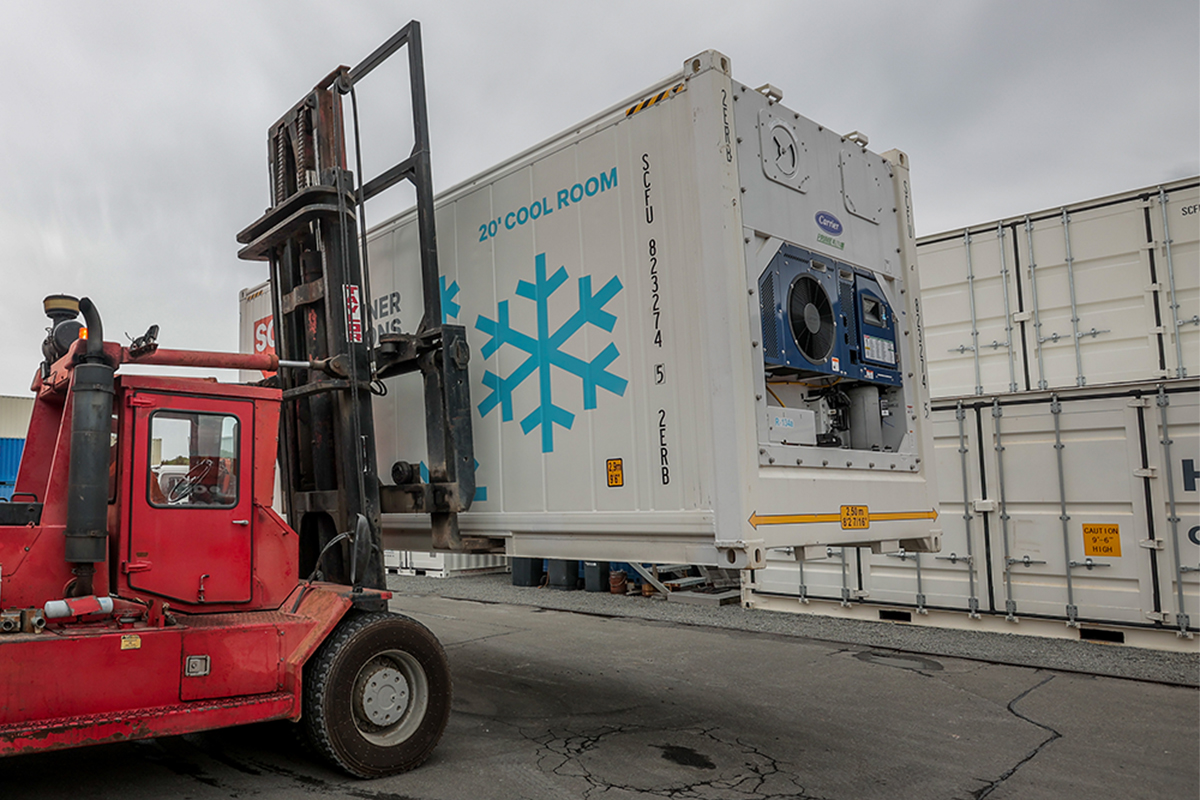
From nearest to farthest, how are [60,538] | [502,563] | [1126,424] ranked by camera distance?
[60,538]
[1126,424]
[502,563]

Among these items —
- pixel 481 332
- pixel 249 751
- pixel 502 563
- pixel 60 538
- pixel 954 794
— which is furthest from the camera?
pixel 502 563

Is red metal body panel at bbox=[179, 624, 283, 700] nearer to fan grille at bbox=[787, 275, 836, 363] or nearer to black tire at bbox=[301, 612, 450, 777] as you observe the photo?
black tire at bbox=[301, 612, 450, 777]

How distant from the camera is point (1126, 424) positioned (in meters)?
8.57

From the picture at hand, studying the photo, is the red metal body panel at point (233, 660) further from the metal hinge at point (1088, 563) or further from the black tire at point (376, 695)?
the metal hinge at point (1088, 563)

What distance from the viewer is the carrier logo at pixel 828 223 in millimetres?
5555

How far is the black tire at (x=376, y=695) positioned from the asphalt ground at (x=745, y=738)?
0.17 m

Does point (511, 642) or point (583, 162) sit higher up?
point (583, 162)

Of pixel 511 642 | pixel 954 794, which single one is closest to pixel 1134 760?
pixel 954 794

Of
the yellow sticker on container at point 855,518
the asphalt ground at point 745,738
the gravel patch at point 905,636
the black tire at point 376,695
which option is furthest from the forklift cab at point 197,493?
the gravel patch at point 905,636

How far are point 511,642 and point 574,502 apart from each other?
5.15 m

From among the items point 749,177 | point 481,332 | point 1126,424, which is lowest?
point 1126,424

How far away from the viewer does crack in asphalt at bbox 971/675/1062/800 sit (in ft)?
15.4

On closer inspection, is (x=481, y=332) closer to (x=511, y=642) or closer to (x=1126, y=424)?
(x=511, y=642)

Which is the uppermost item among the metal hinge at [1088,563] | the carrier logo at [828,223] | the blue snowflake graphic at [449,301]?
the carrier logo at [828,223]
